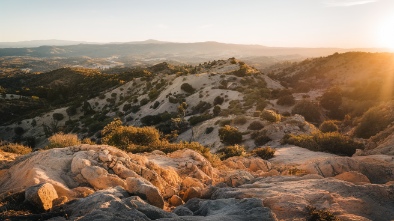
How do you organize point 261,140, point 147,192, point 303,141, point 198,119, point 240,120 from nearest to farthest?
point 147,192 < point 303,141 < point 261,140 < point 240,120 < point 198,119

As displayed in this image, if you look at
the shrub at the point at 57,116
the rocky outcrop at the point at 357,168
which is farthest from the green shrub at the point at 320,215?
the shrub at the point at 57,116

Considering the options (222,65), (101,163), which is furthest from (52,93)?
(101,163)

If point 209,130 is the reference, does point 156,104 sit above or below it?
below

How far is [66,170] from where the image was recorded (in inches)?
333

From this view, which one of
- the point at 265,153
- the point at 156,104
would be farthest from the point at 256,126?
the point at 156,104

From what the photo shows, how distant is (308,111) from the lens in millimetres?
30828

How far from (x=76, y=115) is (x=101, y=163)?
5011 cm

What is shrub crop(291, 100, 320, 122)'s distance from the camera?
30391 millimetres

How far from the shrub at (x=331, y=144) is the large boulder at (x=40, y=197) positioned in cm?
1652

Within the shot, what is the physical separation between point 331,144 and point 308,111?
1433cm

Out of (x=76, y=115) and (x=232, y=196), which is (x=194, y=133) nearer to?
(x=232, y=196)

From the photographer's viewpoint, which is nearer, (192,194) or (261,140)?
(192,194)

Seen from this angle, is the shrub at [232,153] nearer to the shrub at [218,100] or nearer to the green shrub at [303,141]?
the green shrub at [303,141]

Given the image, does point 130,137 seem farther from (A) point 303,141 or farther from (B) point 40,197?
(A) point 303,141
